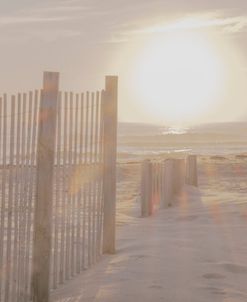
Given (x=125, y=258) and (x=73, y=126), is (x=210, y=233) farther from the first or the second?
(x=73, y=126)

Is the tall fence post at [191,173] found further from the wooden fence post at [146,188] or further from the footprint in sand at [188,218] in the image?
the footprint in sand at [188,218]

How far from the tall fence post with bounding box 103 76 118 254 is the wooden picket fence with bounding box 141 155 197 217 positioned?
4699 mm

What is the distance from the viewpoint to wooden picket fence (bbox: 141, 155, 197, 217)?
13609 mm

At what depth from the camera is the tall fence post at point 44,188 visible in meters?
6.71

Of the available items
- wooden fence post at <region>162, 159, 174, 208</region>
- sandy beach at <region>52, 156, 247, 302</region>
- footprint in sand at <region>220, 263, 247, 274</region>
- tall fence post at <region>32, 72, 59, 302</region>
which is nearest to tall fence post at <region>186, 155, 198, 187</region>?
wooden fence post at <region>162, 159, 174, 208</region>

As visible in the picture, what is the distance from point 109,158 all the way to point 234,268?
2128 millimetres

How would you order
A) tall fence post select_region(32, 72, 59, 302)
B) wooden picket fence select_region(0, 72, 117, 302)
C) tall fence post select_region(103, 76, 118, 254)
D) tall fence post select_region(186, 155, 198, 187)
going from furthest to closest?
tall fence post select_region(186, 155, 198, 187), tall fence post select_region(103, 76, 118, 254), tall fence post select_region(32, 72, 59, 302), wooden picket fence select_region(0, 72, 117, 302)

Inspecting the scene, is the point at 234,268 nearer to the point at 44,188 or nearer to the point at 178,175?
the point at 44,188

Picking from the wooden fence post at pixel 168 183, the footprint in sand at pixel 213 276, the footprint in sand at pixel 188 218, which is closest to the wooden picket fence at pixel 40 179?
the footprint in sand at pixel 213 276

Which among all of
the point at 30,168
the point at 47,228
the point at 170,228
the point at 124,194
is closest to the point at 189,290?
the point at 47,228

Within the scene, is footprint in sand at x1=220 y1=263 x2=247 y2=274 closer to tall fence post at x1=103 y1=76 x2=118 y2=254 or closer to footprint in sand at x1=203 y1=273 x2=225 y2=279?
footprint in sand at x1=203 y1=273 x2=225 y2=279

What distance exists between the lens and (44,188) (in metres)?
6.80

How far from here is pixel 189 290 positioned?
22.4 ft

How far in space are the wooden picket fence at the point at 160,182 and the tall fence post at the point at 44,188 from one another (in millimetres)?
6699
